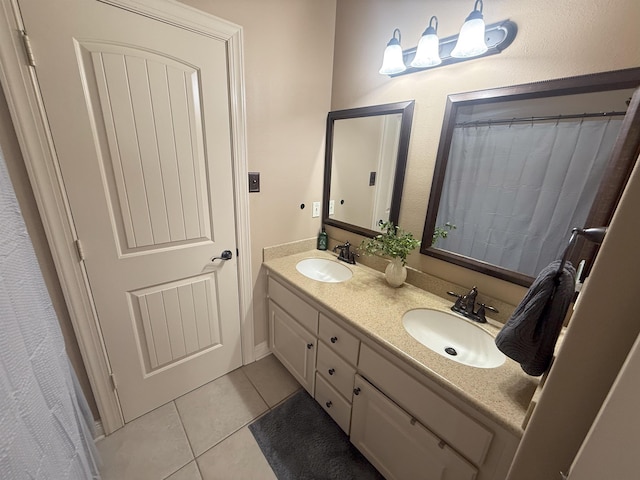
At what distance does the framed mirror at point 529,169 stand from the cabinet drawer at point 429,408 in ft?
2.05

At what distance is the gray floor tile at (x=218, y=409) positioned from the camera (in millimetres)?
1396

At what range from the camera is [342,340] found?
4.01ft

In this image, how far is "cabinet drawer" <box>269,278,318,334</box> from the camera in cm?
140

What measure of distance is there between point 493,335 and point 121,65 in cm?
194

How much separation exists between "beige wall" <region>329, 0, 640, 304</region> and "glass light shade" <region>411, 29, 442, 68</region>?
Result: 67 mm

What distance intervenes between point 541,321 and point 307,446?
1.28m

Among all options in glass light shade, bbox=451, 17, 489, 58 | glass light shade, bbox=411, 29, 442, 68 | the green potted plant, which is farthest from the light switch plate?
glass light shade, bbox=451, 17, 489, 58

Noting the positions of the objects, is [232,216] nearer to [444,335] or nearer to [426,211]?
[426,211]

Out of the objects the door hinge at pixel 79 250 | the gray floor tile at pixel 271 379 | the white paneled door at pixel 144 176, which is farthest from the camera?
the gray floor tile at pixel 271 379

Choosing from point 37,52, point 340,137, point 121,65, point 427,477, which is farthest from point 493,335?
point 37,52

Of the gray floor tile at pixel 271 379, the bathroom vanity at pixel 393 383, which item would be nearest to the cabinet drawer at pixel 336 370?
the bathroom vanity at pixel 393 383

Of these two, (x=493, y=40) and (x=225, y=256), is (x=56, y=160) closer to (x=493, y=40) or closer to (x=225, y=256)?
(x=225, y=256)

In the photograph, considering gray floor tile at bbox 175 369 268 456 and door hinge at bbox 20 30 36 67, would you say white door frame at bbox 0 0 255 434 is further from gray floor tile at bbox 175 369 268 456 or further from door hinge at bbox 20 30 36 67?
gray floor tile at bbox 175 369 268 456

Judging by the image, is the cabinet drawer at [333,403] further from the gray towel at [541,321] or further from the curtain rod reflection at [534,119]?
the curtain rod reflection at [534,119]
